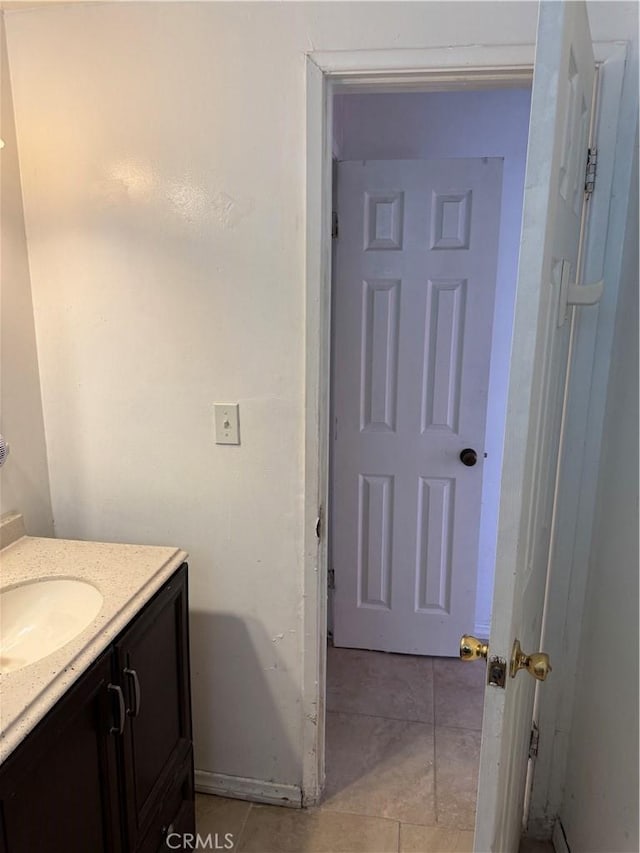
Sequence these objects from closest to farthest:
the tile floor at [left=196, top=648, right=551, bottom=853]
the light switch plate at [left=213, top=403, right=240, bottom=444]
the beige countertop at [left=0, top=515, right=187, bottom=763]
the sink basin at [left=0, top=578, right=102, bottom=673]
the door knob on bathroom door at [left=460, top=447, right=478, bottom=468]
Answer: the beige countertop at [left=0, top=515, right=187, bottom=763] → the sink basin at [left=0, top=578, right=102, bottom=673] → the light switch plate at [left=213, top=403, right=240, bottom=444] → the tile floor at [left=196, top=648, right=551, bottom=853] → the door knob on bathroom door at [left=460, top=447, right=478, bottom=468]

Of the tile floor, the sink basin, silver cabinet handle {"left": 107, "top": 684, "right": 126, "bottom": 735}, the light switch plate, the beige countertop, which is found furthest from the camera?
the tile floor

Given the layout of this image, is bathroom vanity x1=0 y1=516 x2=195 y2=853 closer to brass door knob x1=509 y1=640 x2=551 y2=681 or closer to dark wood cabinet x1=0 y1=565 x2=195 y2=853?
dark wood cabinet x1=0 y1=565 x2=195 y2=853

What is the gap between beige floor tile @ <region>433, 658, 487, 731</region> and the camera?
2125mm

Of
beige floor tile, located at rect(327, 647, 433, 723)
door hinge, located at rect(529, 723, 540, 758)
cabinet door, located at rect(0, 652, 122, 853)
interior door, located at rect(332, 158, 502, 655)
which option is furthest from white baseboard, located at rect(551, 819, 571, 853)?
cabinet door, located at rect(0, 652, 122, 853)

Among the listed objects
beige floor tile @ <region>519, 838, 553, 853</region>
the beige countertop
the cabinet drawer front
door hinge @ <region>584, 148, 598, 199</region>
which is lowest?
beige floor tile @ <region>519, 838, 553, 853</region>

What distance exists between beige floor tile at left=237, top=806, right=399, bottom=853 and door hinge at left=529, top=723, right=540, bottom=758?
46 centimetres

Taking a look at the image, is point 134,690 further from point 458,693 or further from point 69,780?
point 458,693

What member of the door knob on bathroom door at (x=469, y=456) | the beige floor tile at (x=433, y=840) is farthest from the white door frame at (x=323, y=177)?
the door knob on bathroom door at (x=469, y=456)

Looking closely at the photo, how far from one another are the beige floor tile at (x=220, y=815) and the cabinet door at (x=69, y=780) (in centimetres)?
59

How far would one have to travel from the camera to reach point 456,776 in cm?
186

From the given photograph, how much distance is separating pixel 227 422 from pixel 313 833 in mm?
1226

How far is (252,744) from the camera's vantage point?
5.74ft

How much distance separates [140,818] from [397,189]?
6.76 feet

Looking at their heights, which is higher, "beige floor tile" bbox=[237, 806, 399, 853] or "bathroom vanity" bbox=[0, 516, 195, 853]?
"bathroom vanity" bbox=[0, 516, 195, 853]
